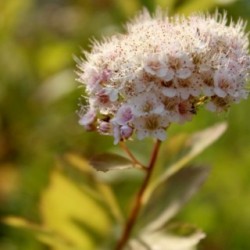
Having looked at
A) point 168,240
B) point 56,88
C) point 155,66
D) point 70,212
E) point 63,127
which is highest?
point 56,88

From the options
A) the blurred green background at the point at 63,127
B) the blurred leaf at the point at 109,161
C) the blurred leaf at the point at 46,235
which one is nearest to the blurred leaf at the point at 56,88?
the blurred green background at the point at 63,127

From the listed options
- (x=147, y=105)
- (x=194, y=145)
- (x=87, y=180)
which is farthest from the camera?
(x=87, y=180)

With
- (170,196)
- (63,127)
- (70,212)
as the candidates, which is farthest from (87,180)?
(63,127)

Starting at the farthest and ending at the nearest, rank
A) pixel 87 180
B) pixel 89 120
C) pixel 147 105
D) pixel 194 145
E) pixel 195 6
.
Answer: pixel 195 6
pixel 87 180
pixel 194 145
pixel 89 120
pixel 147 105

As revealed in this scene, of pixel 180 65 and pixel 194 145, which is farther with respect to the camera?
pixel 194 145

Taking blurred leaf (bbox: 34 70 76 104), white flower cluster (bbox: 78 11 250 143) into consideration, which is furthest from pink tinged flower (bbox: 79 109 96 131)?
blurred leaf (bbox: 34 70 76 104)

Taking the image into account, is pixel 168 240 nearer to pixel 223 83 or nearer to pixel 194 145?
pixel 194 145

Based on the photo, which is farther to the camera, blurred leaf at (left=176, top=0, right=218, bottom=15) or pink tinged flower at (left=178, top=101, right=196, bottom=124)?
blurred leaf at (left=176, top=0, right=218, bottom=15)

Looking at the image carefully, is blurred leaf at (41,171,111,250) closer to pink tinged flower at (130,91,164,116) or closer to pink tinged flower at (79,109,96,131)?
pink tinged flower at (79,109,96,131)
